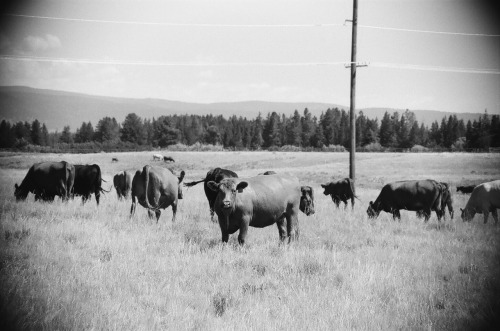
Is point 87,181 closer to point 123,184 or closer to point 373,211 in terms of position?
point 123,184

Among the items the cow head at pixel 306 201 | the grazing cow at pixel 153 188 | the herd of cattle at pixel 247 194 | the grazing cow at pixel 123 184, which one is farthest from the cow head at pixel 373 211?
the grazing cow at pixel 123 184

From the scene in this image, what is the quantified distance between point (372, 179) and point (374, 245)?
89.9ft

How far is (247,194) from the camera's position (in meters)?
9.55

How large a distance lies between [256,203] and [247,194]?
0.33m

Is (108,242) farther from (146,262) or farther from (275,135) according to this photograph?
(275,135)

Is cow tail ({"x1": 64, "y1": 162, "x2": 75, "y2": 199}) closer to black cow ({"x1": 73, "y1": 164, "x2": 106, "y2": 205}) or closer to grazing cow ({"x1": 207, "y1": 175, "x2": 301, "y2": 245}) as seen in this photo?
black cow ({"x1": 73, "y1": 164, "x2": 106, "y2": 205})

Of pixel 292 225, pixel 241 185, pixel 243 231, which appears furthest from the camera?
pixel 292 225

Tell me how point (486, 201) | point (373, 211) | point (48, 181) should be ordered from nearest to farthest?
point (486, 201), point (373, 211), point (48, 181)

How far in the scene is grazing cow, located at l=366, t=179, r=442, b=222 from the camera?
48.2 ft

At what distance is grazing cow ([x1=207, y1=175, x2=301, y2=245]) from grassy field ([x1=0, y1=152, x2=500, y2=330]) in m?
0.50

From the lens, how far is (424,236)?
11484mm

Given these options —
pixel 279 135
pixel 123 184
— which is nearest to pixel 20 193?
pixel 123 184

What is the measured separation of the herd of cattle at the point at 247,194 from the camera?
9.34 m

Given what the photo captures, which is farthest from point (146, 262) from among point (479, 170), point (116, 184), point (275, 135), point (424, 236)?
point (275, 135)
